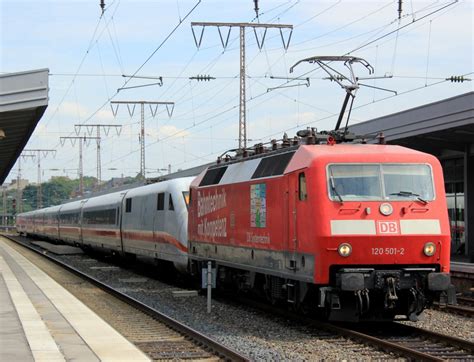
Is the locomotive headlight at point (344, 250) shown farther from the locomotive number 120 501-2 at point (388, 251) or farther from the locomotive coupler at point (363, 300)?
the locomotive coupler at point (363, 300)

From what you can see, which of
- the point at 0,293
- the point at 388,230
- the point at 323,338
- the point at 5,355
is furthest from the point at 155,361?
the point at 0,293

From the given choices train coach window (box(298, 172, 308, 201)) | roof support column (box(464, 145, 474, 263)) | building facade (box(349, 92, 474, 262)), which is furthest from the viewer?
roof support column (box(464, 145, 474, 263))

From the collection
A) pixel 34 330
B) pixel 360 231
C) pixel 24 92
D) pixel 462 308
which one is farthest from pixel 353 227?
pixel 24 92

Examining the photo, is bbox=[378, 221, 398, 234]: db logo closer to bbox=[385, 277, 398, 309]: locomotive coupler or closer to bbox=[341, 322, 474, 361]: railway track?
bbox=[385, 277, 398, 309]: locomotive coupler

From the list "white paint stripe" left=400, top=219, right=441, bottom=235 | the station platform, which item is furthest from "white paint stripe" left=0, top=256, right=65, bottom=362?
"white paint stripe" left=400, top=219, right=441, bottom=235

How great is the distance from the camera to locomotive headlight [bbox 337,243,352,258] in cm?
1199

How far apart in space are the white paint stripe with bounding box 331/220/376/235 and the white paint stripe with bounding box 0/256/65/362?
4.50m

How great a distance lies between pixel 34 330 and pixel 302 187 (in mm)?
4929

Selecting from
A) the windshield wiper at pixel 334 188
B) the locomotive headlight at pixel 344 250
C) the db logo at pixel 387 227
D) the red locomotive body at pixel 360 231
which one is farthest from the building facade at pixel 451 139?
the locomotive headlight at pixel 344 250

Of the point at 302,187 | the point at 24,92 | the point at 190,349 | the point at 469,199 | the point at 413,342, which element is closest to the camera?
the point at 190,349

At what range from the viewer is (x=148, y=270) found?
97.1 feet

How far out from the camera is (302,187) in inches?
505

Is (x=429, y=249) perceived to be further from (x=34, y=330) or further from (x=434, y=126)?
(x=434, y=126)

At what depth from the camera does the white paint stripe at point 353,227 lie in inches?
474
